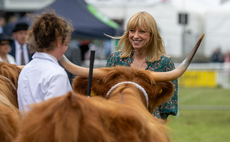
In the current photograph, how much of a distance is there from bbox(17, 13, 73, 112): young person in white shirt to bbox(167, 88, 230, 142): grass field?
438 cm

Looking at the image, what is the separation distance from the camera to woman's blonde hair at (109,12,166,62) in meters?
3.55

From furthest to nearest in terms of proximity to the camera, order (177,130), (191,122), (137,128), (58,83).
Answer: (191,122) → (177,130) → (58,83) → (137,128)

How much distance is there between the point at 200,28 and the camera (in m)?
18.7

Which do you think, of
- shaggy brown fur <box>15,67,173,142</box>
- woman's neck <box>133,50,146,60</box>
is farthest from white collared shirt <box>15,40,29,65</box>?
shaggy brown fur <box>15,67,173,142</box>

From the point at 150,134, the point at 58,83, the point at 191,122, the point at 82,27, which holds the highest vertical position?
the point at 82,27

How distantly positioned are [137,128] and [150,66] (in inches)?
63.2

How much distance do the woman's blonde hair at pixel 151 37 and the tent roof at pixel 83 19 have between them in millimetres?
5625

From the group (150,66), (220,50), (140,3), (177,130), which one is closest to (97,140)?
(150,66)

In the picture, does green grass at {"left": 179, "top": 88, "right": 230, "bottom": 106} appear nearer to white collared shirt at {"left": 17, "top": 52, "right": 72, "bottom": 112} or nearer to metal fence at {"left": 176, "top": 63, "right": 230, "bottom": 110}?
metal fence at {"left": 176, "top": 63, "right": 230, "bottom": 110}

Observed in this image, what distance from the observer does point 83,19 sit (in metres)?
9.72

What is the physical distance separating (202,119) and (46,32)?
7.42m

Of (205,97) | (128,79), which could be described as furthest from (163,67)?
(205,97)

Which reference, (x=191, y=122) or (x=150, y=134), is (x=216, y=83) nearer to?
(x=191, y=122)

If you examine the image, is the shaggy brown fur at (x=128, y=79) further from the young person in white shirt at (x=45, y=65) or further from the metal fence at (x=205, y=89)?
the metal fence at (x=205, y=89)
